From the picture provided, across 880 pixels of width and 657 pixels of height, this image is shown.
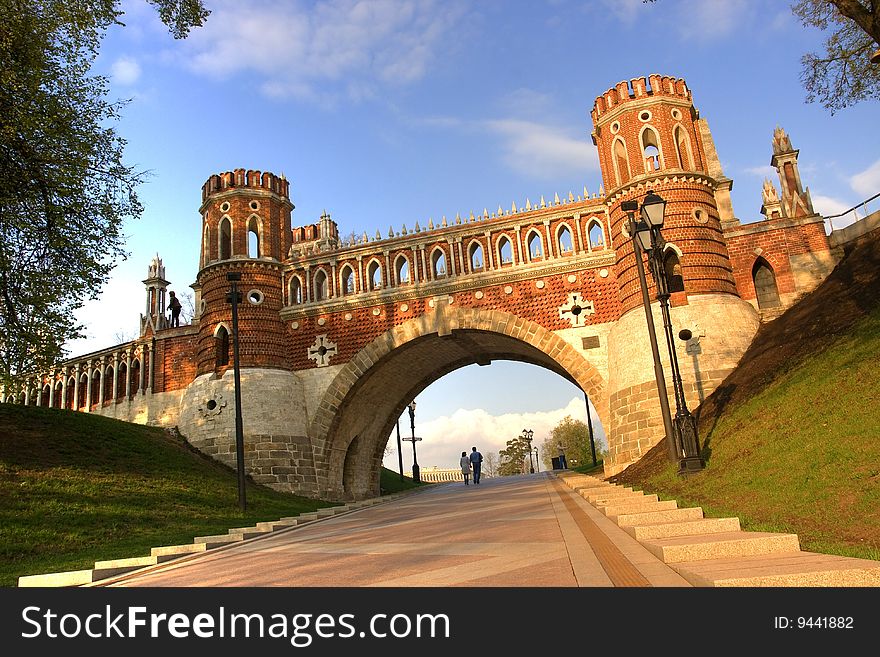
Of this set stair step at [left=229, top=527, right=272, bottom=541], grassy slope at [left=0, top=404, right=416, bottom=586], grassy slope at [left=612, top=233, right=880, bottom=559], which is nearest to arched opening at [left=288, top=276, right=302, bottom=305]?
grassy slope at [left=0, top=404, right=416, bottom=586]

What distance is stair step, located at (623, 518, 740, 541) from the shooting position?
7.01 metres

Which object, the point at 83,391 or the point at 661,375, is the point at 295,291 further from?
the point at 661,375

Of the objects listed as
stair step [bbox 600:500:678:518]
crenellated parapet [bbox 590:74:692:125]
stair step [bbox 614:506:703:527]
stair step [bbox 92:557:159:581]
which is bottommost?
stair step [bbox 92:557:159:581]

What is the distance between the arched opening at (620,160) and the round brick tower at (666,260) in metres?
0.03

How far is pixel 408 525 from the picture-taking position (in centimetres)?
1133

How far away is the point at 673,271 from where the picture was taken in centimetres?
2022

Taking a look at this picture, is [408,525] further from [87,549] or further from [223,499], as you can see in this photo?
[223,499]

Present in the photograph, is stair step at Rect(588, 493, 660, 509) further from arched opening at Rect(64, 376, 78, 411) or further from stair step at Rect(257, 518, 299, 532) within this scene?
arched opening at Rect(64, 376, 78, 411)

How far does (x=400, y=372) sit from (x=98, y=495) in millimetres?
12791

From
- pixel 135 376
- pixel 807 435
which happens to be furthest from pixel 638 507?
pixel 135 376

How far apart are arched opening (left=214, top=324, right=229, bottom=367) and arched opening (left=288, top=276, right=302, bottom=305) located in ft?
9.08
